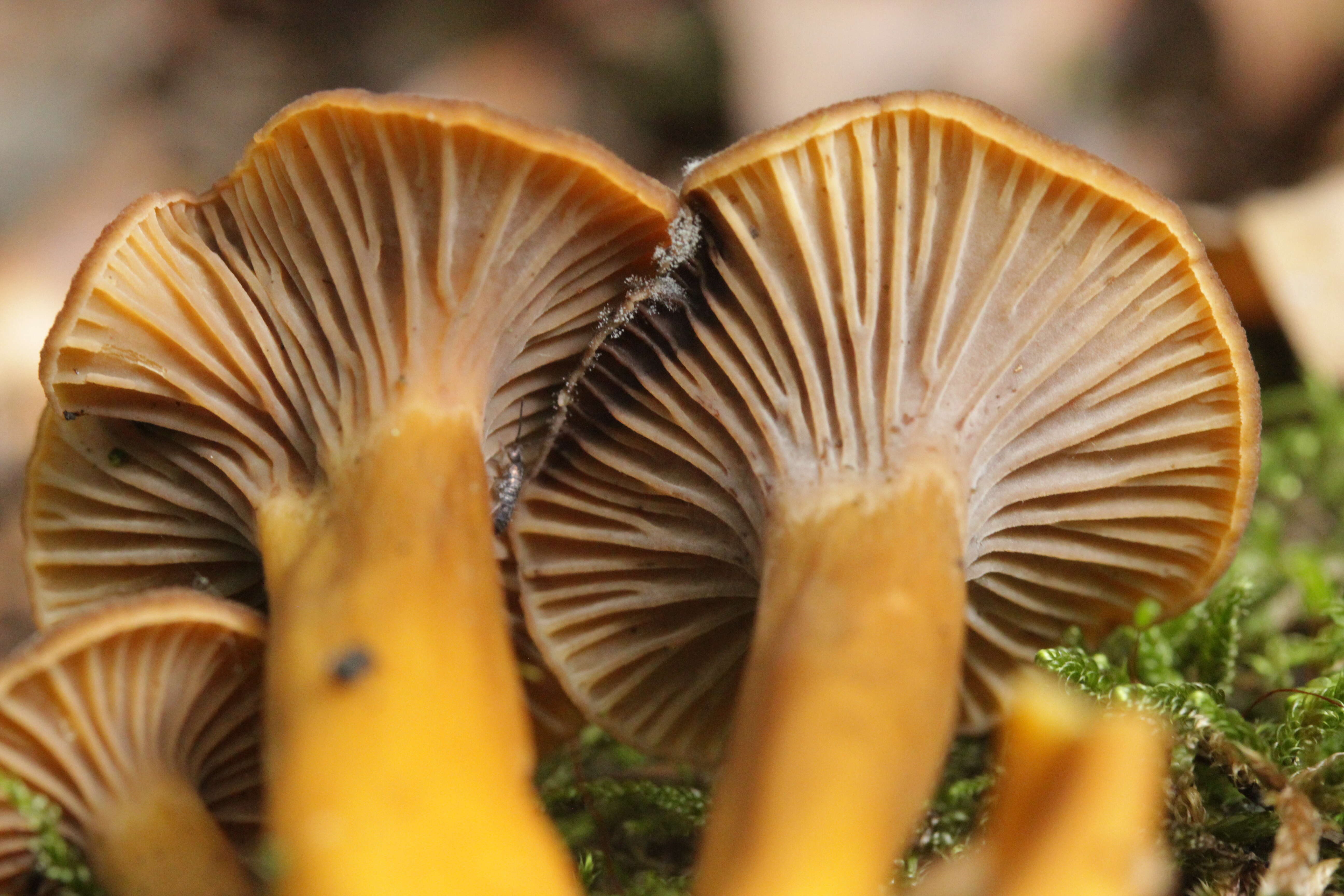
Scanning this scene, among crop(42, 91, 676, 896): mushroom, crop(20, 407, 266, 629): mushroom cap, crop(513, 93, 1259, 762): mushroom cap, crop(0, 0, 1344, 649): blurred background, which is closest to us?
crop(42, 91, 676, 896): mushroom

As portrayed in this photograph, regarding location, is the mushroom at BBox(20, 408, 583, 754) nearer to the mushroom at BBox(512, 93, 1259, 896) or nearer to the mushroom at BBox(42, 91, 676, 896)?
the mushroom at BBox(42, 91, 676, 896)

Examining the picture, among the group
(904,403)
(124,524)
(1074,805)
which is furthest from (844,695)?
(124,524)

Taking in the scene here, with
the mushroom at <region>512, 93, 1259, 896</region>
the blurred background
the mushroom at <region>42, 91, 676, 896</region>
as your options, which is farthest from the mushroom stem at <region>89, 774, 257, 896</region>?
the blurred background

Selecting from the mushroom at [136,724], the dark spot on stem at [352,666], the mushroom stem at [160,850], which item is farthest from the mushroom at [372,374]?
the mushroom stem at [160,850]

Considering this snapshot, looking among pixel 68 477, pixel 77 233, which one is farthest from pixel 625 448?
pixel 77 233

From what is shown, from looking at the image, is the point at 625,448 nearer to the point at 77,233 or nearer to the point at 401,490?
the point at 401,490

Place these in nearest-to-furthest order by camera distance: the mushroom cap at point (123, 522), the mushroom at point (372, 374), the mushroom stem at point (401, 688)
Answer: the mushroom stem at point (401, 688), the mushroom at point (372, 374), the mushroom cap at point (123, 522)

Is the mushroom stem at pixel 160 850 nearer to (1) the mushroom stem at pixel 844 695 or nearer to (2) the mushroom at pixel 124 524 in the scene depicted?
(2) the mushroom at pixel 124 524
